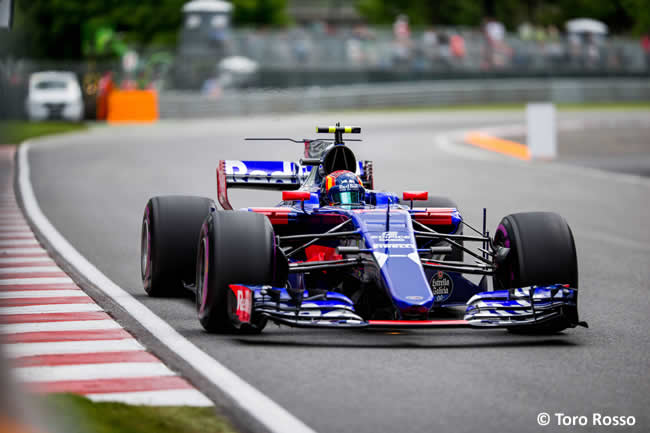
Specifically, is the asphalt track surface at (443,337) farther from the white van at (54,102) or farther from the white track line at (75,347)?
the white van at (54,102)

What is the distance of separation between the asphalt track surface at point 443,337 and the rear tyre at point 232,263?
122mm

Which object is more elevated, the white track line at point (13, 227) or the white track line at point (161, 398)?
the white track line at point (161, 398)

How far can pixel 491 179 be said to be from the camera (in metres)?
22.2

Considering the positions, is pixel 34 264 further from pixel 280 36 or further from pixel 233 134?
pixel 280 36

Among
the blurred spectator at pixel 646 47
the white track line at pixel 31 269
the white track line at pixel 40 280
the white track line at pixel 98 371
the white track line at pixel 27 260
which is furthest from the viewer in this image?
the blurred spectator at pixel 646 47

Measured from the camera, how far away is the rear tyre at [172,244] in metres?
9.26

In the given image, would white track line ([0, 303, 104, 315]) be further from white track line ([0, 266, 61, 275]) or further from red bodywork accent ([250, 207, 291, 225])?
white track line ([0, 266, 61, 275])

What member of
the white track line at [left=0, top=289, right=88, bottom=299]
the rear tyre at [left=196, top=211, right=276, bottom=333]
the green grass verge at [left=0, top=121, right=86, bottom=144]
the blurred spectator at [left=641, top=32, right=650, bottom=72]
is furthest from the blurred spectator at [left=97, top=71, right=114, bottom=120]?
the rear tyre at [left=196, top=211, right=276, bottom=333]

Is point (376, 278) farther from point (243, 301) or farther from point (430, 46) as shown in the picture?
point (430, 46)

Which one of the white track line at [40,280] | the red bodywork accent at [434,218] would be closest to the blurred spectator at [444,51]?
the white track line at [40,280]

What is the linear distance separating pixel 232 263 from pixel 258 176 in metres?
2.83

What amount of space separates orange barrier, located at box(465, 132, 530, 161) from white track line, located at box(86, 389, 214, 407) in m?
23.4

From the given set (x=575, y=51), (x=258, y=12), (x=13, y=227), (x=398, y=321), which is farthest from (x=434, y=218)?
(x=258, y=12)

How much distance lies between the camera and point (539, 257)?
7984 mm
